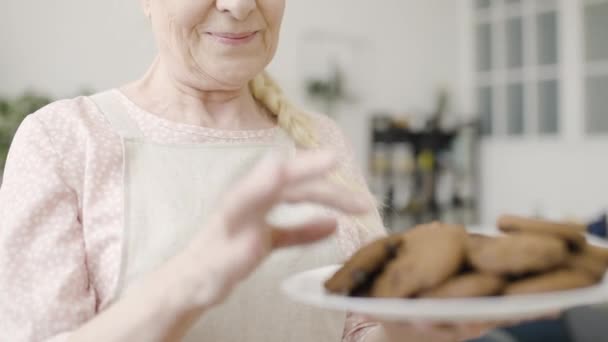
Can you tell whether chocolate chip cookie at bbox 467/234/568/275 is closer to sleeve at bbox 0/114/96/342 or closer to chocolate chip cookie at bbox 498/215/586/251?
chocolate chip cookie at bbox 498/215/586/251

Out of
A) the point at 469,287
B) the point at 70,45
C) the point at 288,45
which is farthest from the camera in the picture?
the point at 288,45

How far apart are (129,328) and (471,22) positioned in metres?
5.12

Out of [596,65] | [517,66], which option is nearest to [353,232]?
[596,65]

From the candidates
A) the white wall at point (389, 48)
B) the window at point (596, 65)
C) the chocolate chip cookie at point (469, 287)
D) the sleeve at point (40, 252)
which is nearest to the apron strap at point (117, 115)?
the sleeve at point (40, 252)

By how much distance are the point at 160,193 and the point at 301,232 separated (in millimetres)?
421

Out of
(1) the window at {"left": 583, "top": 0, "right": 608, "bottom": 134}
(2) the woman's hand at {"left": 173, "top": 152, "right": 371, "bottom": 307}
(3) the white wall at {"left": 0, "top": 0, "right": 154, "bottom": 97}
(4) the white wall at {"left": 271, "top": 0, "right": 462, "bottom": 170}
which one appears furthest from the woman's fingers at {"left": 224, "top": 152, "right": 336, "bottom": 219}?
(1) the window at {"left": 583, "top": 0, "right": 608, "bottom": 134}

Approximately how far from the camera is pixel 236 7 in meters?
0.97

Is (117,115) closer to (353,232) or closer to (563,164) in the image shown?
(353,232)

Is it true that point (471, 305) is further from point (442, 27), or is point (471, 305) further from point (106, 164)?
point (442, 27)

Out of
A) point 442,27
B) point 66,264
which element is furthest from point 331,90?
point 66,264

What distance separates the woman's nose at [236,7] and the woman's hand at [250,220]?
17.0 inches

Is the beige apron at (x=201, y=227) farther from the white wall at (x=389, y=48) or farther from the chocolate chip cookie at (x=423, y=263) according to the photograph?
the white wall at (x=389, y=48)

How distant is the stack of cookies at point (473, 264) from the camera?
0.67 meters

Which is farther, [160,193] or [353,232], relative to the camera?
[353,232]
